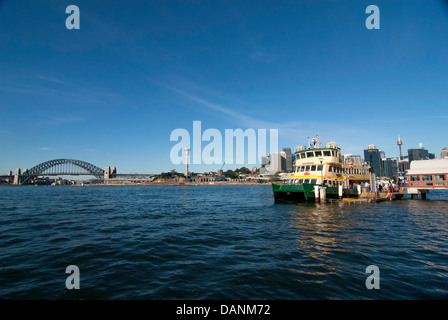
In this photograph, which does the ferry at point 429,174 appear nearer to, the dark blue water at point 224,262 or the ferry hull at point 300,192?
the ferry hull at point 300,192

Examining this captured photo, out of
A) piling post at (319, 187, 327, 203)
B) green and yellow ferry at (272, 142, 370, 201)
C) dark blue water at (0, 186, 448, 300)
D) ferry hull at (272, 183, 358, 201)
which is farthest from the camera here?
green and yellow ferry at (272, 142, 370, 201)

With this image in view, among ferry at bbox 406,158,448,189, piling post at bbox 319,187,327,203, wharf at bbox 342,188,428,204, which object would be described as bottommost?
wharf at bbox 342,188,428,204

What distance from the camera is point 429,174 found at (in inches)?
1463

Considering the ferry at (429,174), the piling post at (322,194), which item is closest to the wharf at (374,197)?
the ferry at (429,174)

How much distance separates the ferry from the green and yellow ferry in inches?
460

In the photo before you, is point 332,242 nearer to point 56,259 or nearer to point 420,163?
point 56,259

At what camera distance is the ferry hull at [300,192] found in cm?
3262

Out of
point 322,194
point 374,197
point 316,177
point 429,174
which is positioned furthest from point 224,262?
point 429,174

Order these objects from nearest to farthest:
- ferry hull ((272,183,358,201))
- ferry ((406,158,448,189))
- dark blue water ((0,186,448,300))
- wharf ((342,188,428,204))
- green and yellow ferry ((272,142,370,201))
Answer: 1. dark blue water ((0,186,448,300))
2. ferry hull ((272,183,358,201))
3. green and yellow ferry ((272,142,370,201))
4. wharf ((342,188,428,204))
5. ferry ((406,158,448,189))

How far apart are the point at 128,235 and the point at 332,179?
32.4 metres

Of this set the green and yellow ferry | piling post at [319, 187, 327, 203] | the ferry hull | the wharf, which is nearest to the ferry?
the wharf

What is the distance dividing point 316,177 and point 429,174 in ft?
68.1

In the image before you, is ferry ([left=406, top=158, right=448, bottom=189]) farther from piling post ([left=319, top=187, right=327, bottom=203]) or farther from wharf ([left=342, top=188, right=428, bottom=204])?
piling post ([left=319, top=187, right=327, bottom=203])

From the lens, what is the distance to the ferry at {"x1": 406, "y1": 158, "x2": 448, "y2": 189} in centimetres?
3525
